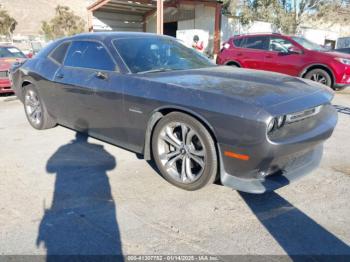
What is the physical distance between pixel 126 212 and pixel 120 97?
1330 mm

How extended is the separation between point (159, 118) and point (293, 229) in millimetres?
1638

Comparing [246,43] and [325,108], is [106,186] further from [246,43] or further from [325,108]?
[246,43]

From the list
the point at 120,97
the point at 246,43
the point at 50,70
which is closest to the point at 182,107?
the point at 120,97

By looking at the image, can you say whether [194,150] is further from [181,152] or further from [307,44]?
[307,44]

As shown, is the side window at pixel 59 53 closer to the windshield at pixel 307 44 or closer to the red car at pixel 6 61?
the red car at pixel 6 61

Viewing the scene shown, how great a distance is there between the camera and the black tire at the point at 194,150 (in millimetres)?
3041

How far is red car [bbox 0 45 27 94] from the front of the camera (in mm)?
8820

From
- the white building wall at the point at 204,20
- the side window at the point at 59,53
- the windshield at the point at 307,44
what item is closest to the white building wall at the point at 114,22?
the white building wall at the point at 204,20

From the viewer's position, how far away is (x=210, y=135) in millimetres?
3039

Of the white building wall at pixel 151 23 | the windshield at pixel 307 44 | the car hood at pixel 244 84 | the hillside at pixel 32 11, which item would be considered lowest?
the car hood at pixel 244 84

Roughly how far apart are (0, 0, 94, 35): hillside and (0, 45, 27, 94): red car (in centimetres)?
5557

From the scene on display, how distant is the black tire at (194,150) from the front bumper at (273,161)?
4.3 inches

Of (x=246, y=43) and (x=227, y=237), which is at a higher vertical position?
(x=246, y=43)

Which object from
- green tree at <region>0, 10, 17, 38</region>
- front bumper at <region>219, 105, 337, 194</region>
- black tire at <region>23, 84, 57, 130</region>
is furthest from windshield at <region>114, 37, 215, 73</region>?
green tree at <region>0, 10, 17, 38</region>
